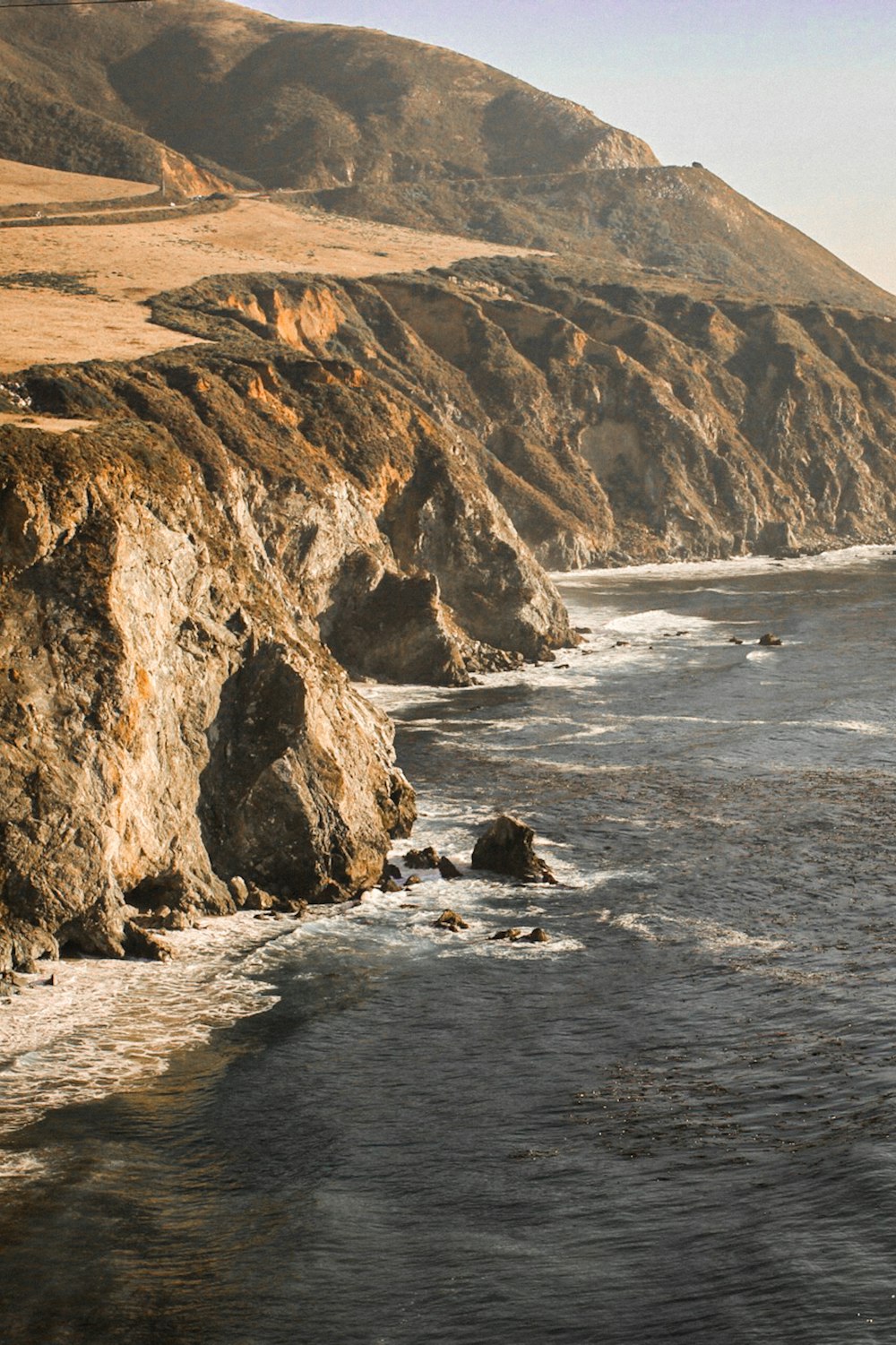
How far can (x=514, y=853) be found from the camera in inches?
1688

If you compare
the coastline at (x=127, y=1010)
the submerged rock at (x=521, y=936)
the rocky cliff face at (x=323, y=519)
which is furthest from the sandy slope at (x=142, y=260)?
the submerged rock at (x=521, y=936)

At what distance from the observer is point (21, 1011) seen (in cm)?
3164

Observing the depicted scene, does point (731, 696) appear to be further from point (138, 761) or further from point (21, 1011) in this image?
point (21, 1011)

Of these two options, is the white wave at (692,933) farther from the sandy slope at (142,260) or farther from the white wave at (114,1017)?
the sandy slope at (142,260)

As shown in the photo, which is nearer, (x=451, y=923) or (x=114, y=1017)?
(x=114, y=1017)

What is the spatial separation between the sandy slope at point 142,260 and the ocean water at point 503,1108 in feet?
138

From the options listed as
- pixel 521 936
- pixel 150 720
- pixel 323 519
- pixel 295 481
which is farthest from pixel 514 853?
pixel 295 481

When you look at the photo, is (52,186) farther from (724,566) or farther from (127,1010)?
(127,1010)

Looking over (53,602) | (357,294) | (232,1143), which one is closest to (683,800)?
(53,602)

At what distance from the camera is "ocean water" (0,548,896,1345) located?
21391 mm

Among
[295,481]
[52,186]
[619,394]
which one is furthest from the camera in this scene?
[52,186]

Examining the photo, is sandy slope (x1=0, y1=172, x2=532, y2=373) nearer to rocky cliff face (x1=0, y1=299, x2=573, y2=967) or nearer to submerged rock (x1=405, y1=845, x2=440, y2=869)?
rocky cliff face (x1=0, y1=299, x2=573, y2=967)

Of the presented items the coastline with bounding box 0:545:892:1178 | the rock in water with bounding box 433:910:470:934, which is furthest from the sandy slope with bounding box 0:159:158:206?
the rock in water with bounding box 433:910:470:934

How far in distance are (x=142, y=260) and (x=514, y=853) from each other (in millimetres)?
90601
